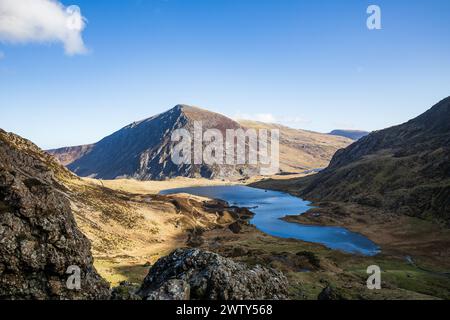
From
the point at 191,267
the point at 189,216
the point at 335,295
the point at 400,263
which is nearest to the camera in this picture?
the point at 191,267

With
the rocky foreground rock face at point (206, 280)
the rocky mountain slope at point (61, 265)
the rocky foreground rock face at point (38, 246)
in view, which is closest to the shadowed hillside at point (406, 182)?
the rocky foreground rock face at point (206, 280)

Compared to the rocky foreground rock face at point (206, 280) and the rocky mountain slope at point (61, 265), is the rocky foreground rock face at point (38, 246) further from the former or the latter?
the rocky foreground rock face at point (206, 280)

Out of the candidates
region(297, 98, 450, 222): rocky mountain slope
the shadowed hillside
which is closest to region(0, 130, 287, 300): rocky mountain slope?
the shadowed hillside

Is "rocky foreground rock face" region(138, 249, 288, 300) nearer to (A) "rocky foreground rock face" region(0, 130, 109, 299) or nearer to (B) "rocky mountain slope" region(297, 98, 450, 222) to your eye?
(A) "rocky foreground rock face" region(0, 130, 109, 299)

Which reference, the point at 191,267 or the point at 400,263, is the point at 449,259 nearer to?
the point at 400,263
